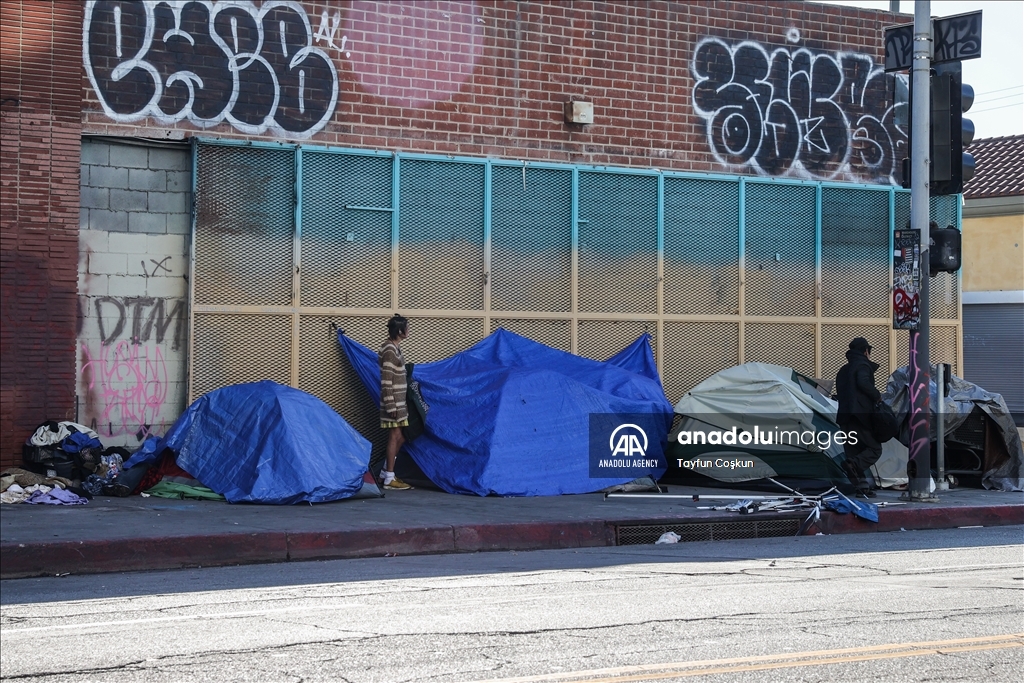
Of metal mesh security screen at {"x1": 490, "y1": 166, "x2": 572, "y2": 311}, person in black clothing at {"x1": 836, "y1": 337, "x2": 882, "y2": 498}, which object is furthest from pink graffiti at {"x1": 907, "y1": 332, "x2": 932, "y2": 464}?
metal mesh security screen at {"x1": 490, "y1": 166, "x2": 572, "y2": 311}

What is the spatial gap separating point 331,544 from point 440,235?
6.05 metres

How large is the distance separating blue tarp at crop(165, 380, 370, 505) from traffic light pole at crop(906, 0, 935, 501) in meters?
6.04

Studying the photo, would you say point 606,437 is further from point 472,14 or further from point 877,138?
point 877,138

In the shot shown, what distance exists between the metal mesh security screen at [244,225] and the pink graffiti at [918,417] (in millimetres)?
7124

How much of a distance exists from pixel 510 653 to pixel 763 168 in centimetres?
1265

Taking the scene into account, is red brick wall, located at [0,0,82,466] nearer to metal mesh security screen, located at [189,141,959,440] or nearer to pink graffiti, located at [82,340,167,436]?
pink graffiti, located at [82,340,167,436]

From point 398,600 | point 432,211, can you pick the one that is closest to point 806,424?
point 432,211

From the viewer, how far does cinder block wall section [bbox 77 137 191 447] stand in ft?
46.1

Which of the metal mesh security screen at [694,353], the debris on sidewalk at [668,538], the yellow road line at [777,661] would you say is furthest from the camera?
the metal mesh security screen at [694,353]

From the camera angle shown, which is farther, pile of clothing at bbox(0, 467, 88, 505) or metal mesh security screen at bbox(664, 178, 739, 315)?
metal mesh security screen at bbox(664, 178, 739, 315)

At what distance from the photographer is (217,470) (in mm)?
13016

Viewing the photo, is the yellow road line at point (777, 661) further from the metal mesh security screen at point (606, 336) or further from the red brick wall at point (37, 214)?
the metal mesh security screen at point (606, 336)

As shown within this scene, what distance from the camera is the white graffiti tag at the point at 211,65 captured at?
1425cm
